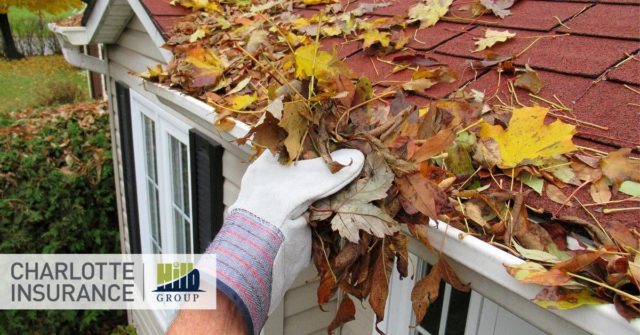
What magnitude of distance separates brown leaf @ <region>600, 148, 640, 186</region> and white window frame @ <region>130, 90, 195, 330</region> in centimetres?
275

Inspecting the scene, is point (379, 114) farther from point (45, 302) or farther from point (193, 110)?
point (45, 302)

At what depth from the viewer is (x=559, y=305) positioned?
855 millimetres

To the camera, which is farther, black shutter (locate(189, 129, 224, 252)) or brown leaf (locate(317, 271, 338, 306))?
black shutter (locate(189, 129, 224, 252))

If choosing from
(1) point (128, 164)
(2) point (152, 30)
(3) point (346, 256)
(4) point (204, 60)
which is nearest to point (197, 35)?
(4) point (204, 60)

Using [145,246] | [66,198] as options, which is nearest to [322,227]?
[145,246]

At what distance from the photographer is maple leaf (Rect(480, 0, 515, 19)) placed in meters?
2.01

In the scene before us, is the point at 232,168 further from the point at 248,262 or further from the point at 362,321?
the point at 248,262

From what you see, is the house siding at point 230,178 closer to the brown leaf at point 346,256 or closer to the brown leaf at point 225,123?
the brown leaf at point 225,123

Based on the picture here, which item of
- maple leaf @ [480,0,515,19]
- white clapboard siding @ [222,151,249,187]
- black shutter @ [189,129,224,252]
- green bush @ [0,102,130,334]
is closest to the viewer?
maple leaf @ [480,0,515,19]

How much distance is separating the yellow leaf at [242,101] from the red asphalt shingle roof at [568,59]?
43cm

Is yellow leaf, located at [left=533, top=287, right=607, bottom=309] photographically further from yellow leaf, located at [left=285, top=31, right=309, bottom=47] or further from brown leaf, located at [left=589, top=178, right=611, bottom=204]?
yellow leaf, located at [left=285, top=31, right=309, bottom=47]

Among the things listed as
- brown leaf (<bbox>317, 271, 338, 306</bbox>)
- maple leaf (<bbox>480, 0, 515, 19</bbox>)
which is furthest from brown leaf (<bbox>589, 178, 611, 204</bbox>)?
maple leaf (<bbox>480, 0, 515, 19</bbox>)

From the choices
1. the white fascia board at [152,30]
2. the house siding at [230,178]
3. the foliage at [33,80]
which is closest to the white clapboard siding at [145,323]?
the house siding at [230,178]

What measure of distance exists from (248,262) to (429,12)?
1.56 meters
